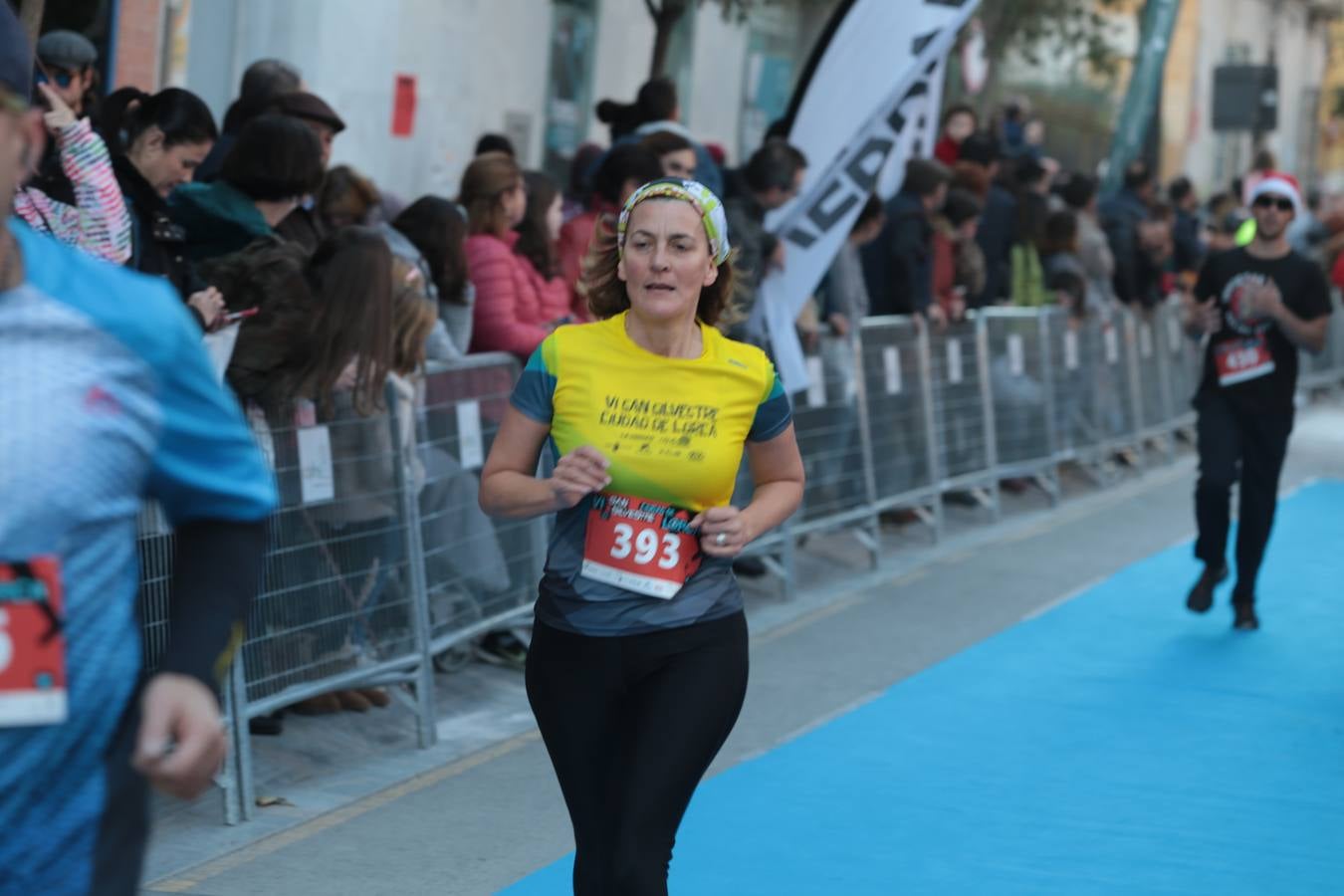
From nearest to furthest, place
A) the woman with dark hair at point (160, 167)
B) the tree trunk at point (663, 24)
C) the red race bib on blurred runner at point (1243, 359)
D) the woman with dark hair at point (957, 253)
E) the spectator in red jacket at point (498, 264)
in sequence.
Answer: the woman with dark hair at point (160, 167) < the spectator in red jacket at point (498, 264) < the red race bib on blurred runner at point (1243, 359) < the woman with dark hair at point (957, 253) < the tree trunk at point (663, 24)

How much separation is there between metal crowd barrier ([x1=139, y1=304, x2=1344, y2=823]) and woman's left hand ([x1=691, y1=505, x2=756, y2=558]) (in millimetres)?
2201

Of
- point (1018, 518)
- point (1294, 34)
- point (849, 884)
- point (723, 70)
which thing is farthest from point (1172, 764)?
point (1294, 34)

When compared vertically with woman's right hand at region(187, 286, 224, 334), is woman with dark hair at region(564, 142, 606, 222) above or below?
above

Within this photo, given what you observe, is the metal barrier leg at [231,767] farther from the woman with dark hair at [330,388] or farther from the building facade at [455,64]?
the building facade at [455,64]

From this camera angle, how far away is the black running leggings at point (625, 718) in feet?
14.4

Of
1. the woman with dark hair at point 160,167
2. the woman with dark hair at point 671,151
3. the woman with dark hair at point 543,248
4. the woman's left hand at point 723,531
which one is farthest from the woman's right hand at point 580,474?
the woman with dark hair at point 671,151

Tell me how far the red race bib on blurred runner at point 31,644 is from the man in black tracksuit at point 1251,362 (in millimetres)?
8088

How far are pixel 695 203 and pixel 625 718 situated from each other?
43.1 inches

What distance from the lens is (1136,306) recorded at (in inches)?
688

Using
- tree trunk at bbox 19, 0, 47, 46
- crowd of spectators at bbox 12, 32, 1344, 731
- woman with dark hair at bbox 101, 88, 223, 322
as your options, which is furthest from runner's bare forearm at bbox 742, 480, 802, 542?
tree trunk at bbox 19, 0, 47, 46

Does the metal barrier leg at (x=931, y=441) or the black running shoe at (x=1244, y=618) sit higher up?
the metal barrier leg at (x=931, y=441)

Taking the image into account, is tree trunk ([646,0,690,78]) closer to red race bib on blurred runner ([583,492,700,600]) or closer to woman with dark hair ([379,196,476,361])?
woman with dark hair ([379,196,476,361])

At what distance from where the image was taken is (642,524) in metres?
4.54

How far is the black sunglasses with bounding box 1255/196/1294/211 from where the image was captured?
9.92 meters
